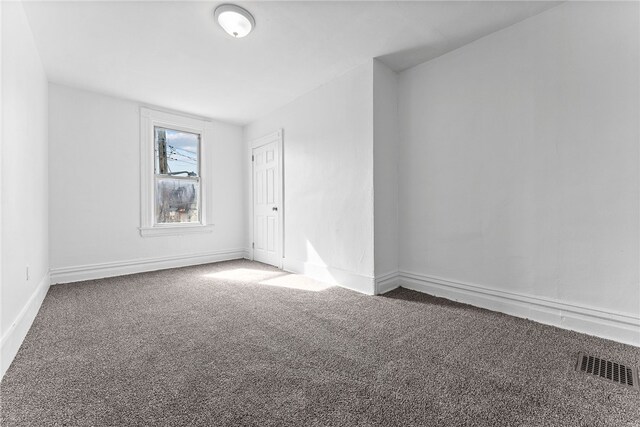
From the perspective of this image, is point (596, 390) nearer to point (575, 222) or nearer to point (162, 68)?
point (575, 222)

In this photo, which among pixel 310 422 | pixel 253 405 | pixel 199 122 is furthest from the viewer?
pixel 199 122

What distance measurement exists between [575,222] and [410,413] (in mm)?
1978

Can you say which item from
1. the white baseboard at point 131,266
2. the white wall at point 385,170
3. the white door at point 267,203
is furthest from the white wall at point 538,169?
the white baseboard at point 131,266

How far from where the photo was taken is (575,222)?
218 cm

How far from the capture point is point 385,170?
3.21m

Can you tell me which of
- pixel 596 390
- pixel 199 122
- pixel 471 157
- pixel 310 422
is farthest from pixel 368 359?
pixel 199 122

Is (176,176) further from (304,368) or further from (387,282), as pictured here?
(304,368)

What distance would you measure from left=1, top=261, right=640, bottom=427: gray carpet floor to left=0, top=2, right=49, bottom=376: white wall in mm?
228

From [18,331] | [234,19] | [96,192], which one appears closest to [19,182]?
[18,331]

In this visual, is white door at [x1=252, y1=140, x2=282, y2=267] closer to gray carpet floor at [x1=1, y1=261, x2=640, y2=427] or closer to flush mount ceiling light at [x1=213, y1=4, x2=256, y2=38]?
gray carpet floor at [x1=1, y1=261, x2=640, y2=427]

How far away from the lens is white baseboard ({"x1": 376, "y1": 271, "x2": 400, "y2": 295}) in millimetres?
3078

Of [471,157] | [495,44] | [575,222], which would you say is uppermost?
[495,44]

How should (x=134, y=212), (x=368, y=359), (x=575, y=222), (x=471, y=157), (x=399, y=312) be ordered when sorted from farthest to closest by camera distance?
(x=134, y=212) → (x=471, y=157) → (x=399, y=312) → (x=575, y=222) → (x=368, y=359)

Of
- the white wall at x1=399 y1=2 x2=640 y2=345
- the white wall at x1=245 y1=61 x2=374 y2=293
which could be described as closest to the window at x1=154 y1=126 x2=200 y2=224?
the white wall at x1=245 y1=61 x2=374 y2=293
